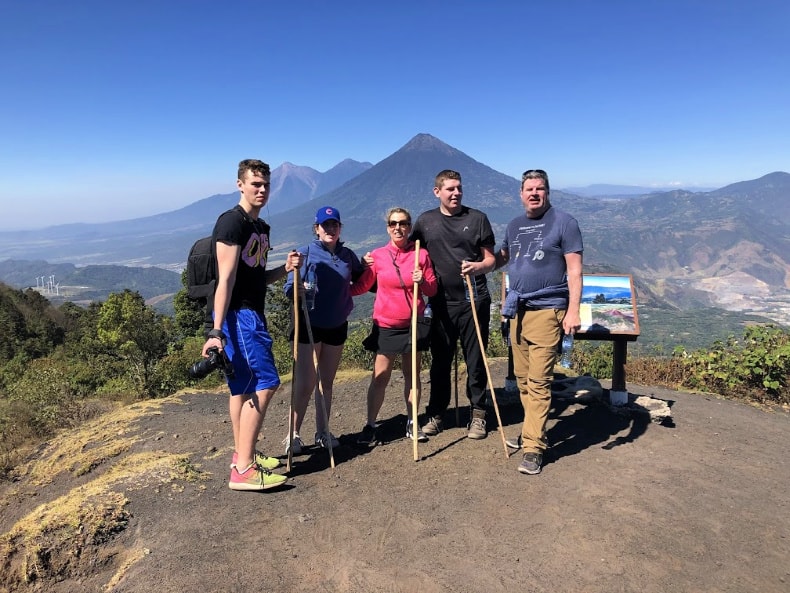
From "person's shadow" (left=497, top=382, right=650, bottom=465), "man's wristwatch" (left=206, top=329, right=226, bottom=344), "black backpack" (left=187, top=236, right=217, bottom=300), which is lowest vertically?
"person's shadow" (left=497, top=382, right=650, bottom=465)

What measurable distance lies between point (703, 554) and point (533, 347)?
200cm

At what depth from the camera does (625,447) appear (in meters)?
5.11

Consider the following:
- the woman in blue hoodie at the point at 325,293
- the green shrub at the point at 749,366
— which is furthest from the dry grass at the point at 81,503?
the green shrub at the point at 749,366

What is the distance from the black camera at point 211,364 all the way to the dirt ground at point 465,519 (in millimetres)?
1213

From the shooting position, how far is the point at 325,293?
462 centimetres

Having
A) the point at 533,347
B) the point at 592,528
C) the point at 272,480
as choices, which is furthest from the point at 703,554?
the point at 272,480

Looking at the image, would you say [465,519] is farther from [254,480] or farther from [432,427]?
[254,480]

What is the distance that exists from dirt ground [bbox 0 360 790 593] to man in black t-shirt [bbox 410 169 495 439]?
0.73 m

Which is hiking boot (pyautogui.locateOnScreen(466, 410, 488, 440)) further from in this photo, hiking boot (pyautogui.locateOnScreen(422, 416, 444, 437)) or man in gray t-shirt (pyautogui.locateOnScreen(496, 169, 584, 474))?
man in gray t-shirt (pyautogui.locateOnScreen(496, 169, 584, 474))

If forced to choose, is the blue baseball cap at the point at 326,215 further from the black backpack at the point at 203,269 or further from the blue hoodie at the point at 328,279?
the black backpack at the point at 203,269

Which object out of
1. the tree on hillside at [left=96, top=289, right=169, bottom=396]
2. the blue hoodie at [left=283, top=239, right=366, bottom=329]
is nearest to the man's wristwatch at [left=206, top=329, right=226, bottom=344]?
the blue hoodie at [left=283, top=239, right=366, bottom=329]

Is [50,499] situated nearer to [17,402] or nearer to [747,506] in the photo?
[17,402]

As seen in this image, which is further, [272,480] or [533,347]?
[533,347]

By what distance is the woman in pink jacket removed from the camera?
469 cm
